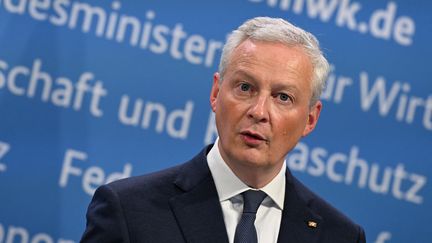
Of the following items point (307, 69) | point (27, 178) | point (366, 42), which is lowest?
point (27, 178)

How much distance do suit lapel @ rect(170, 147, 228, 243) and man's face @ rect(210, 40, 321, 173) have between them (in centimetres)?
9

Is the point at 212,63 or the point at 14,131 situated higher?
the point at 212,63

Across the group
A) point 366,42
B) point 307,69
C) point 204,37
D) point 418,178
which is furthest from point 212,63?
point 307,69

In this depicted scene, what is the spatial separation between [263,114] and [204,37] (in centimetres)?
142

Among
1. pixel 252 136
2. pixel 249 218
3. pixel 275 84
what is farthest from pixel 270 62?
pixel 249 218

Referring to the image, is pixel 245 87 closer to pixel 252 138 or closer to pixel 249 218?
pixel 252 138

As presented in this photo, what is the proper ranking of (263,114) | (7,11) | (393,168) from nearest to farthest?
(263,114) < (7,11) < (393,168)

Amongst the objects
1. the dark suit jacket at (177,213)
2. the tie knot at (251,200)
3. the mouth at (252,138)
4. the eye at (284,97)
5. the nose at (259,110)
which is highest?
the eye at (284,97)

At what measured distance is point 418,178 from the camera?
3812mm

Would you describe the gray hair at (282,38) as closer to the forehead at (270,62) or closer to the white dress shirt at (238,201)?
the forehead at (270,62)

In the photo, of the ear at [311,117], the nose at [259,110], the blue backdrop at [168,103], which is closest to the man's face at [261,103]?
the nose at [259,110]

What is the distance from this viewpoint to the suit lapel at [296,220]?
2.49 metres

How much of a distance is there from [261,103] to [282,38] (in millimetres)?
215

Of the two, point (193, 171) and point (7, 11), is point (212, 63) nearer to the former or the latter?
point (7, 11)
